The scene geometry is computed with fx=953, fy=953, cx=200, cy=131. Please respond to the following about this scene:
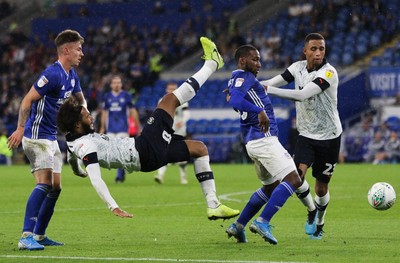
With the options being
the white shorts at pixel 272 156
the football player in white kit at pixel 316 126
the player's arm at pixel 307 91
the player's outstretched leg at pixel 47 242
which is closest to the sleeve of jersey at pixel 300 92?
the player's arm at pixel 307 91

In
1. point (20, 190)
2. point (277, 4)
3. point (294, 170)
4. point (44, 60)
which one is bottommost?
point (20, 190)

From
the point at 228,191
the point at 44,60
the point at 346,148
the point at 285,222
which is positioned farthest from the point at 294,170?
the point at 44,60

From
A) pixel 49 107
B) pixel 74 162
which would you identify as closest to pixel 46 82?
pixel 49 107

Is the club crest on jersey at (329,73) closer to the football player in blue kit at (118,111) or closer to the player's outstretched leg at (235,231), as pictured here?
the player's outstretched leg at (235,231)

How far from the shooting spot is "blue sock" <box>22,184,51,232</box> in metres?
10.3

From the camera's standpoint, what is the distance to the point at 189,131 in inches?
1406

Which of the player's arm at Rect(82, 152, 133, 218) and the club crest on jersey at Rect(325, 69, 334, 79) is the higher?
the club crest on jersey at Rect(325, 69, 334, 79)

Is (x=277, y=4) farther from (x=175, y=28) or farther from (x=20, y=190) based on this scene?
(x=20, y=190)

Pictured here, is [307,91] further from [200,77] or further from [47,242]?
[47,242]

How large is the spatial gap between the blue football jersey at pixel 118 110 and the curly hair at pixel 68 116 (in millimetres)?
12430

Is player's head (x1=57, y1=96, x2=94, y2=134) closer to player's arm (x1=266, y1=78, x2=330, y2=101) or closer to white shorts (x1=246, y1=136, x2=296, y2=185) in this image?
white shorts (x1=246, y1=136, x2=296, y2=185)

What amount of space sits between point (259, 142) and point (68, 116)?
214 cm

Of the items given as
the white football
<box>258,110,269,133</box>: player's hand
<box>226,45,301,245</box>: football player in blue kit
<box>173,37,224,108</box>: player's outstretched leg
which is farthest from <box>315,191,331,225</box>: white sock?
<box>173,37,224,108</box>: player's outstretched leg

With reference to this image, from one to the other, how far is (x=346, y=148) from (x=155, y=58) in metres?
10.3
